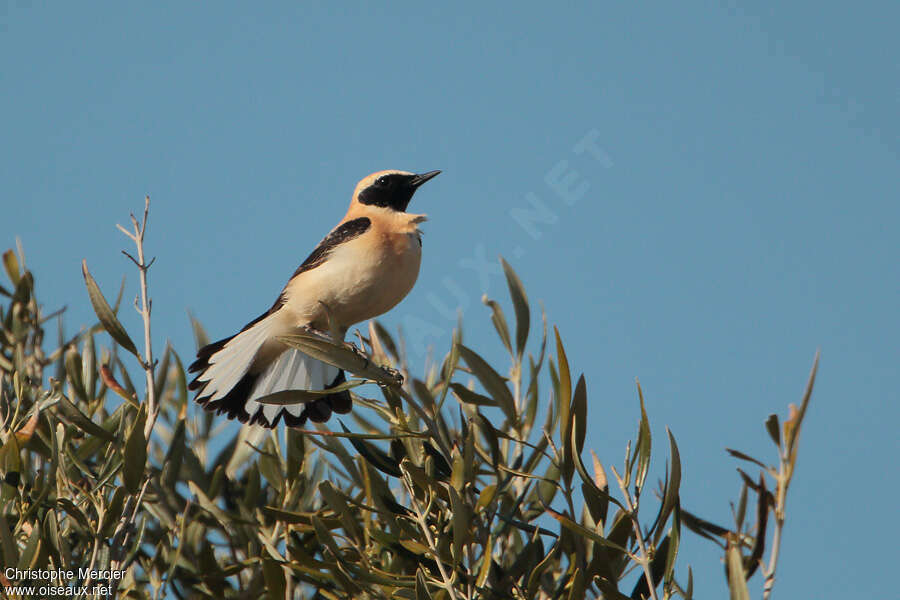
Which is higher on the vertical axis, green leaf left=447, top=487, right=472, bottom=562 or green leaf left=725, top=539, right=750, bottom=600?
green leaf left=447, top=487, right=472, bottom=562

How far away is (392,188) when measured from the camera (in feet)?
15.9

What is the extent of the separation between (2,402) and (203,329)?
144 centimetres

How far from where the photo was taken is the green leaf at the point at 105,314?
2.63 m

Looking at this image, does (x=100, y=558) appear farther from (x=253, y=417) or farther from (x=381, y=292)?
(x=381, y=292)

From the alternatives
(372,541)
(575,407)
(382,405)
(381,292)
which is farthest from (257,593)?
(381,292)

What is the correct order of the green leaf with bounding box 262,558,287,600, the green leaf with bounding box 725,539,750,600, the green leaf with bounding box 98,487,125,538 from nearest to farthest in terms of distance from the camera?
the green leaf with bounding box 725,539,750,600, the green leaf with bounding box 262,558,287,600, the green leaf with bounding box 98,487,125,538

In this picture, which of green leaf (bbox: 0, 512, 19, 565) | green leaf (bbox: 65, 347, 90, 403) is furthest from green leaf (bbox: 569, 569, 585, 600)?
green leaf (bbox: 65, 347, 90, 403)

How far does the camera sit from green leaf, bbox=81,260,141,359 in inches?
104

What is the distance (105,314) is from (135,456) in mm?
453

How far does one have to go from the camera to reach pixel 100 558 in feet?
8.24

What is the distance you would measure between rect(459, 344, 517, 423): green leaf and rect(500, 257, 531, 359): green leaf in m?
0.59

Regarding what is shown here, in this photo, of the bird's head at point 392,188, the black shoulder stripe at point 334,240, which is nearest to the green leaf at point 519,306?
the black shoulder stripe at point 334,240

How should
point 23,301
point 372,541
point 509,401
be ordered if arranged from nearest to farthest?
point 509,401
point 372,541
point 23,301

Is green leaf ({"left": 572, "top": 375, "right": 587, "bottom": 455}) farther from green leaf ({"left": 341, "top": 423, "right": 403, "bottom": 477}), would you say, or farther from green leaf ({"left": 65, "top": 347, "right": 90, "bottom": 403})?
green leaf ({"left": 65, "top": 347, "right": 90, "bottom": 403})
